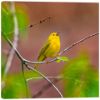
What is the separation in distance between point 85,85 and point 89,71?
0.08 metres

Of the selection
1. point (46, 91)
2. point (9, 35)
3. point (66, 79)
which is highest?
point (9, 35)

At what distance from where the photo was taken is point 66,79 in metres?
1.22

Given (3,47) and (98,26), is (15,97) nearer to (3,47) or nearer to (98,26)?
(3,47)

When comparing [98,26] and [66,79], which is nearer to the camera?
[66,79]

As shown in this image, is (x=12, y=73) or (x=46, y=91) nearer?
(x=12, y=73)

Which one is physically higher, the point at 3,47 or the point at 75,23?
the point at 3,47

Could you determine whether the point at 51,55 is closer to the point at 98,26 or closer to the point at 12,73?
the point at 12,73

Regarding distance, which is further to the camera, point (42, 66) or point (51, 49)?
point (42, 66)

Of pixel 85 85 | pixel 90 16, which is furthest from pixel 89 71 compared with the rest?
pixel 90 16

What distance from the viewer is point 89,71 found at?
1.29 m

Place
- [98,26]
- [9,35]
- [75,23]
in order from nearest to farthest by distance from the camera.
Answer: [9,35]
[98,26]
[75,23]

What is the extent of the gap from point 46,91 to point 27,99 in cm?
22

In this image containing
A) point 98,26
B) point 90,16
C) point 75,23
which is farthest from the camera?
point 75,23

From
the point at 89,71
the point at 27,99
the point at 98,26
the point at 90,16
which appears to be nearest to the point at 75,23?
the point at 90,16
